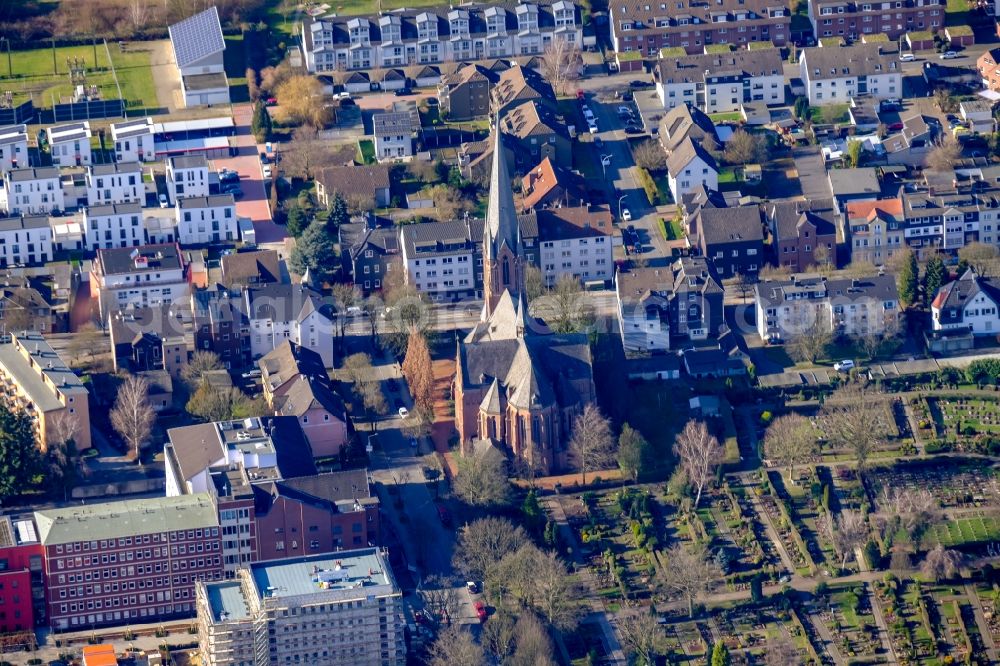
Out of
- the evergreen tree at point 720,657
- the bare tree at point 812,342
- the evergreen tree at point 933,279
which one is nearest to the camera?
the evergreen tree at point 720,657

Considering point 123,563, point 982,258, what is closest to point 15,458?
point 123,563

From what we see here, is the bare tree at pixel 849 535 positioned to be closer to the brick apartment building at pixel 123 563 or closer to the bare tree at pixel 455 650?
the bare tree at pixel 455 650

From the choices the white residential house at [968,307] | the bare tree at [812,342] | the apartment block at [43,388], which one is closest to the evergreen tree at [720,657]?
the bare tree at [812,342]

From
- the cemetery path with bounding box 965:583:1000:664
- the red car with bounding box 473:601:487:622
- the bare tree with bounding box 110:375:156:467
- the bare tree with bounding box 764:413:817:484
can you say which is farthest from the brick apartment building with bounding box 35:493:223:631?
the cemetery path with bounding box 965:583:1000:664

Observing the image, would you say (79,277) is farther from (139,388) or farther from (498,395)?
(498,395)

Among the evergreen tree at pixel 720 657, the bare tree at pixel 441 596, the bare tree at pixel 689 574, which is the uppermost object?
the bare tree at pixel 441 596

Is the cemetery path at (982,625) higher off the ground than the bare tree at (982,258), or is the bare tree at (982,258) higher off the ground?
the bare tree at (982,258)
